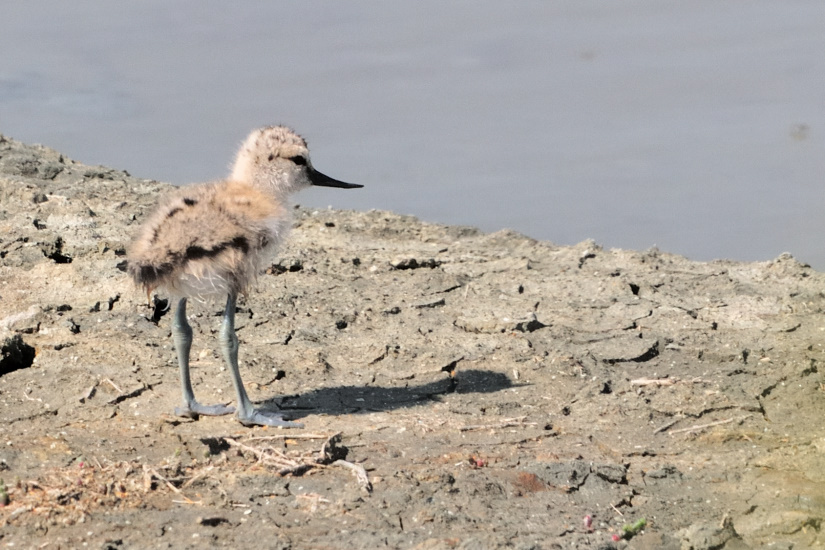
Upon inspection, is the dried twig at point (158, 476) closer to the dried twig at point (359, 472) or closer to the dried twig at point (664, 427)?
the dried twig at point (359, 472)

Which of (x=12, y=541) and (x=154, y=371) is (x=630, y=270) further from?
(x=12, y=541)

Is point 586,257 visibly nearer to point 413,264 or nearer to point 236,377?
point 413,264

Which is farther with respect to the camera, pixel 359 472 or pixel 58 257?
pixel 58 257

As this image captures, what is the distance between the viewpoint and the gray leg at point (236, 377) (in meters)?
5.76

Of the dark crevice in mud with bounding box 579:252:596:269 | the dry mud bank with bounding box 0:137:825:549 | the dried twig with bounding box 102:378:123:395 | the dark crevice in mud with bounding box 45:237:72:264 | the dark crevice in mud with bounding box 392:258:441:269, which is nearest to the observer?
the dry mud bank with bounding box 0:137:825:549

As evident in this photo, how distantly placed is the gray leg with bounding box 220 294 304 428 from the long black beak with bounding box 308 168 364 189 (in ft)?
3.89

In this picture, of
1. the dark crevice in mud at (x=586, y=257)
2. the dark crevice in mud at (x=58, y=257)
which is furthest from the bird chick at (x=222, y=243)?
the dark crevice in mud at (x=586, y=257)

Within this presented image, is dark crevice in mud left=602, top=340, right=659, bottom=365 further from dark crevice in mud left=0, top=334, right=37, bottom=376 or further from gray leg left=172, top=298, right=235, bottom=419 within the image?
dark crevice in mud left=0, top=334, right=37, bottom=376

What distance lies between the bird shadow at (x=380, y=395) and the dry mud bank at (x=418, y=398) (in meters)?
0.02

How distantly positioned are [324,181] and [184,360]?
62.8 inches

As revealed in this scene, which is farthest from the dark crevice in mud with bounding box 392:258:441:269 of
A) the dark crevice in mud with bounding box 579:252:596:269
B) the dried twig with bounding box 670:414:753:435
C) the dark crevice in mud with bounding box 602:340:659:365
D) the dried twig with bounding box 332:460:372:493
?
the dried twig with bounding box 332:460:372:493

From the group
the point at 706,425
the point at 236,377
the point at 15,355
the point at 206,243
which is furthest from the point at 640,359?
the point at 15,355

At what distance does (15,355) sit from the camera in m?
6.60

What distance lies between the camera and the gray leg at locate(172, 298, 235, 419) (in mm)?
5863
